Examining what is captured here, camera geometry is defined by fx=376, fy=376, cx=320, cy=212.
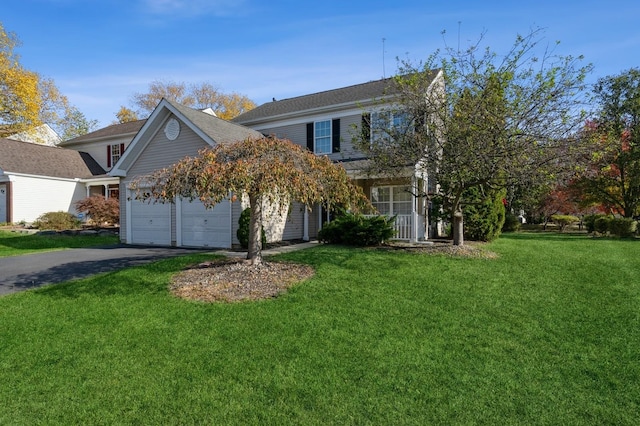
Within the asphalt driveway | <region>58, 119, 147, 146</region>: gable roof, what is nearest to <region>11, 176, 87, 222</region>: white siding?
<region>58, 119, 147, 146</region>: gable roof

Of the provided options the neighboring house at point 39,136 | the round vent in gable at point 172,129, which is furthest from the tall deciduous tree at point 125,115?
the round vent in gable at point 172,129

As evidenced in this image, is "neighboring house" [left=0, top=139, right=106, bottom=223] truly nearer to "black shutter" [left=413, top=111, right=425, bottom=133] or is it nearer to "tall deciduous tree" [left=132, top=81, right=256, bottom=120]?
"tall deciduous tree" [left=132, top=81, right=256, bottom=120]

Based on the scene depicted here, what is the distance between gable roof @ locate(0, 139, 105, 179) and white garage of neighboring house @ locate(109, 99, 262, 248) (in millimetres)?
11043

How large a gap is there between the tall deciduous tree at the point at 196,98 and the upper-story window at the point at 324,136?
2581cm

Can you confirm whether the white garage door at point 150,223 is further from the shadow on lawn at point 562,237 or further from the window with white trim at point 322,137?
the shadow on lawn at point 562,237

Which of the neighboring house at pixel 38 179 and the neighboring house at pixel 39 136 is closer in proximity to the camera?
the neighboring house at pixel 38 179

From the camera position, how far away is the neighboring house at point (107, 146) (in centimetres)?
2416

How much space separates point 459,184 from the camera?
10375 millimetres

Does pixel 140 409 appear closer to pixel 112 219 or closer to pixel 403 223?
pixel 403 223

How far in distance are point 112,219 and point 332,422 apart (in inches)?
817

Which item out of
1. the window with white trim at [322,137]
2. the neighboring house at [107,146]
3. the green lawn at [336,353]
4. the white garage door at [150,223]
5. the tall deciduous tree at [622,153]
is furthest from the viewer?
the neighboring house at [107,146]

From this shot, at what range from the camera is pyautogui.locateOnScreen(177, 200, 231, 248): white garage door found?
42.6ft

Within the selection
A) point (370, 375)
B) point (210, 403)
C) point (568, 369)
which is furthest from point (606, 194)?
point (210, 403)

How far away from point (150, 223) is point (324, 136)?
799 cm
